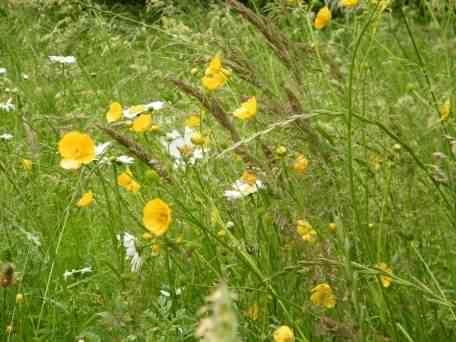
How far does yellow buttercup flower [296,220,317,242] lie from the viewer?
1.50 m

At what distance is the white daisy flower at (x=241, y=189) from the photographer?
167cm

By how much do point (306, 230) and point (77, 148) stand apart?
46cm

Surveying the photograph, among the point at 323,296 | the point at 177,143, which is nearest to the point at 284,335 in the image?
the point at 323,296

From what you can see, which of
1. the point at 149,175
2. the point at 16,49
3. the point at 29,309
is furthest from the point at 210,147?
the point at 16,49

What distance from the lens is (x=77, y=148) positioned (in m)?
1.65

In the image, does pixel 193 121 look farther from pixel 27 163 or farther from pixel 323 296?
pixel 27 163

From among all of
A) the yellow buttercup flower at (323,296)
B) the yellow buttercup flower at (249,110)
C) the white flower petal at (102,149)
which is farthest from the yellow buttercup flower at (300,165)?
the white flower petal at (102,149)

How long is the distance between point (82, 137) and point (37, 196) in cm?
96

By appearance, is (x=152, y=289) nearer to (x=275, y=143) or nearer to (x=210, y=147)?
(x=210, y=147)

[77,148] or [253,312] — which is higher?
[77,148]

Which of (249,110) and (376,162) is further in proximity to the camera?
(376,162)

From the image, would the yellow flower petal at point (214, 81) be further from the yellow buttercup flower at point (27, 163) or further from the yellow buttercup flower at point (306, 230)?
the yellow buttercup flower at point (27, 163)

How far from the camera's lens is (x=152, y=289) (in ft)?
6.40

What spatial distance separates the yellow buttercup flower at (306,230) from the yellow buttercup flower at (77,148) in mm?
406
